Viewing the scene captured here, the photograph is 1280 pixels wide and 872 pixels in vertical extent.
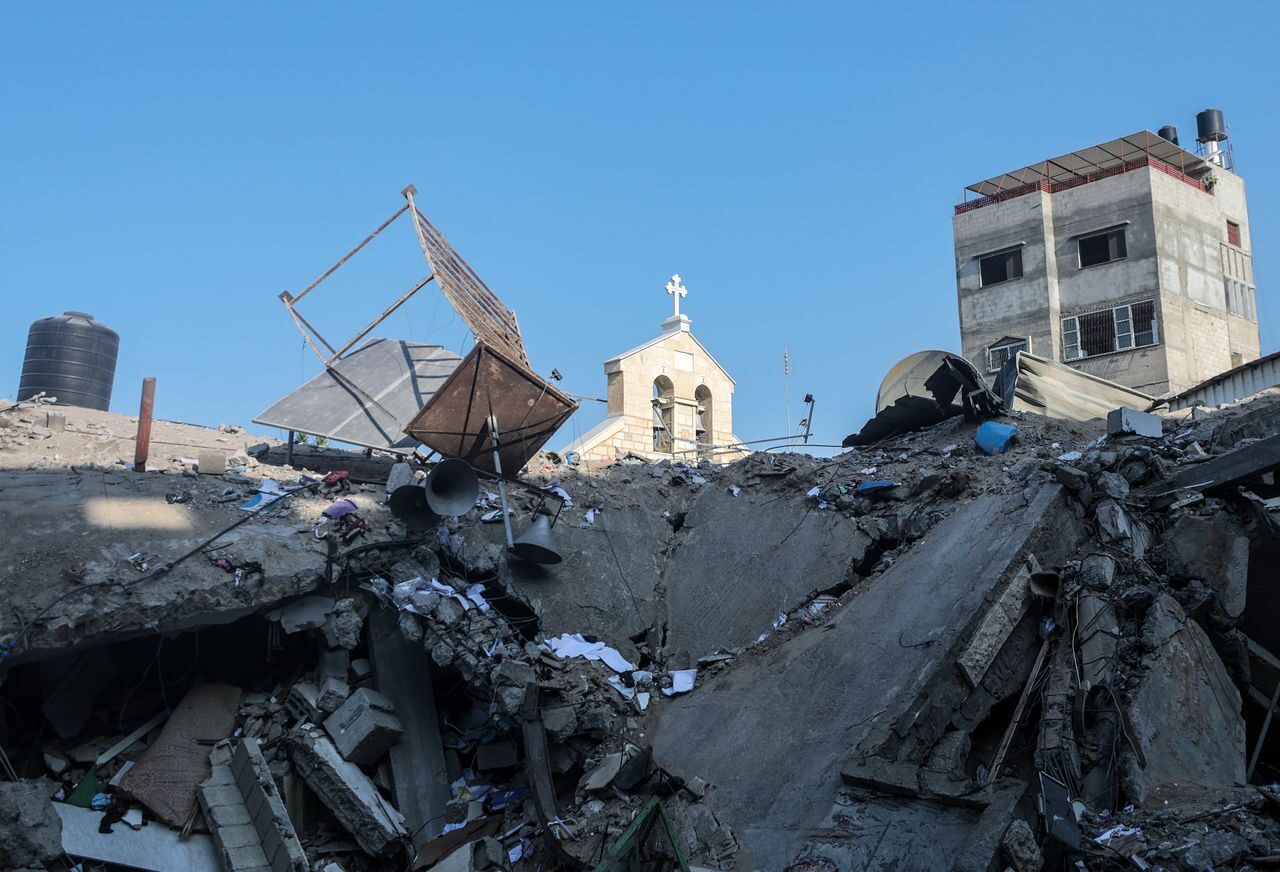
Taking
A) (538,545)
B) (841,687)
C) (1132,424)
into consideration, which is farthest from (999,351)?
(841,687)

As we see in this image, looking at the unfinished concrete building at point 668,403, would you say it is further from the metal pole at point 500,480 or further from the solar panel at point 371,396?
the metal pole at point 500,480

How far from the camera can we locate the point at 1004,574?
22.1 ft

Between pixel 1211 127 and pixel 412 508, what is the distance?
97.2 ft

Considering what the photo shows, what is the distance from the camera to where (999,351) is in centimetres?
2689

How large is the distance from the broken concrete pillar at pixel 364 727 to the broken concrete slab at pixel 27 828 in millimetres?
1859

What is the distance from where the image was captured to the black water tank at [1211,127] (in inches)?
1141

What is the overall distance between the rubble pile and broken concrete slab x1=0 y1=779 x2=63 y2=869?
20 millimetres

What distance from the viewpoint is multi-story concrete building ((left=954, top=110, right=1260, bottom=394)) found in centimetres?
2517

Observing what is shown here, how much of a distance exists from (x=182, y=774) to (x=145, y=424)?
3.25 metres

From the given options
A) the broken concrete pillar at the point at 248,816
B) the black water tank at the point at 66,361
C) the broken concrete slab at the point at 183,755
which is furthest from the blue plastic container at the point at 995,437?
the black water tank at the point at 66,361

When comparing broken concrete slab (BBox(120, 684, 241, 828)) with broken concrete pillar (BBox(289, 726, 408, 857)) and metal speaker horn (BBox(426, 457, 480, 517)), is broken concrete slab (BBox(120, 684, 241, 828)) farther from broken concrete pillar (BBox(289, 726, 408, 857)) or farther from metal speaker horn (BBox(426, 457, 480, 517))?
metal speaker horn (BBox(426, 457, 480, 517))

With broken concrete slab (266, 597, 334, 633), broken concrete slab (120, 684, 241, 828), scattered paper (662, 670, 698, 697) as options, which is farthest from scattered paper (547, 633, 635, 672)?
broken concrete slab (120, 684, 241, 828)

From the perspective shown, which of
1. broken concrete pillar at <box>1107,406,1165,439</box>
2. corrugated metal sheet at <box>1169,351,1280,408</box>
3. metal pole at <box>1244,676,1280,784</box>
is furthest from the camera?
corrugated metal sheet at <box>1169,351,1280,408</box>

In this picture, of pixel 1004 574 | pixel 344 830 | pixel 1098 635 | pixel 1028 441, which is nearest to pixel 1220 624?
pixel 1098 635
